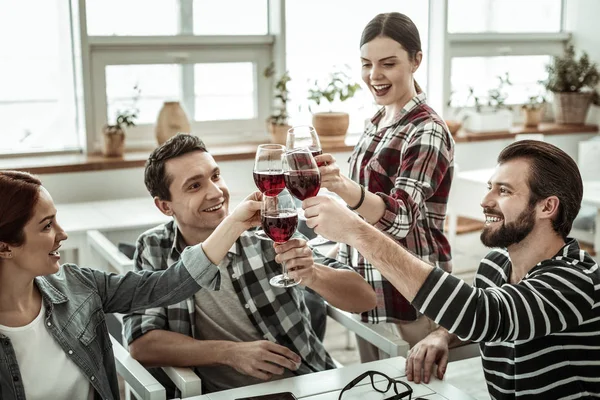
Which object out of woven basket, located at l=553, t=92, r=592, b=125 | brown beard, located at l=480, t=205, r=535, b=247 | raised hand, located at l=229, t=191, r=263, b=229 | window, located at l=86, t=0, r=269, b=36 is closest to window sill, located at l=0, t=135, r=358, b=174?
window, located at l=86, t=0, r=269, b=36

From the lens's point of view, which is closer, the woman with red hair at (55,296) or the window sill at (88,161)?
the woman with red hair at (55,296)

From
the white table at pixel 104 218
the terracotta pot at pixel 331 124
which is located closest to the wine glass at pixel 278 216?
the white table at pixel 104 218

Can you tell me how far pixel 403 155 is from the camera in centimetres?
224

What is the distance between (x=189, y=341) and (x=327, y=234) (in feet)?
1.95

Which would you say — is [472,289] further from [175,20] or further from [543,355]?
[175,20]

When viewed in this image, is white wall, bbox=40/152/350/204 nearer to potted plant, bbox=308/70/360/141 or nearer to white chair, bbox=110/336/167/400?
potted plant, bbox=308/70/360/141

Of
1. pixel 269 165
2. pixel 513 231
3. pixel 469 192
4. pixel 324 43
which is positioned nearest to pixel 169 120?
pixel 324 43

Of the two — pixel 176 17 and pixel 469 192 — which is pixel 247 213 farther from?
pixel 176 17

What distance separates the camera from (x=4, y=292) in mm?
1768

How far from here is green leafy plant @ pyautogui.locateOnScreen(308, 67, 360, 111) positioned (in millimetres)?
4773

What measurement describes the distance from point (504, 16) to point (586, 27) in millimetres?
611

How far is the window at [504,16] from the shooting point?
17.9 ft

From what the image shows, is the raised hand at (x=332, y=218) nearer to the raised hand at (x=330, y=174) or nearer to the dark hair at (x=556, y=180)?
the raised hand at (x=330, y=174)

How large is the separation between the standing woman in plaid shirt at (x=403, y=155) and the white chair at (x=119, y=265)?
0.66 metres
